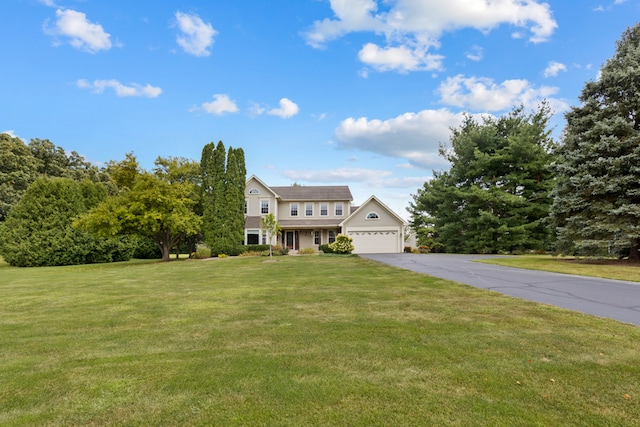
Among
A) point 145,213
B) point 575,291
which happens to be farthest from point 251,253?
point 575,291

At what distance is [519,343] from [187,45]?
62.2ft

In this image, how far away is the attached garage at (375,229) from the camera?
3122 cm

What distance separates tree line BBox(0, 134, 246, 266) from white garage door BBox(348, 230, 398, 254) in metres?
10.9

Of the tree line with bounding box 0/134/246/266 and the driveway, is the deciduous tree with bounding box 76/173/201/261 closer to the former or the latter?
the tree line with bounding box 0/134/246/266

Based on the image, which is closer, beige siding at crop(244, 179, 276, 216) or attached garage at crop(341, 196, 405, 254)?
attached garage at crop(341, 196, 405, 254)

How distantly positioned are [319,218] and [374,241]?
6225 millimetres

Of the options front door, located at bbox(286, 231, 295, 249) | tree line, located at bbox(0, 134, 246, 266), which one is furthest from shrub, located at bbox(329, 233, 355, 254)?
tree line, located at bbox(0, 134, 246, 266)

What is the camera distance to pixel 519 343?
14.7ft

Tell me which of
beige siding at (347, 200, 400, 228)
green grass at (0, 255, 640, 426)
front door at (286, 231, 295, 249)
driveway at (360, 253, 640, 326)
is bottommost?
driveway at (360, 253, 640, 326)

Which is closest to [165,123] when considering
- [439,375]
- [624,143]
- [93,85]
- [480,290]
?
[93,85]

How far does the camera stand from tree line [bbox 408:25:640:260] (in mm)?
16359

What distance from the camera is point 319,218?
3384cm

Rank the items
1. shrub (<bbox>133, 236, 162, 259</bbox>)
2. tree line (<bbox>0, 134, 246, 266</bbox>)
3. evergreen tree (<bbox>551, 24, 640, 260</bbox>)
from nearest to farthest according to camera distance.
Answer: evergreen tree (<bbox>551, 24, 640, 260</bbox>)
tree line (<bbox>0, 134, 246, 266</bbox>)
shrub (<bbox>133, 236, 162, 259</bbox>)

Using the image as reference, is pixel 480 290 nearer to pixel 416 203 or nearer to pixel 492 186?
pixel 492 186
